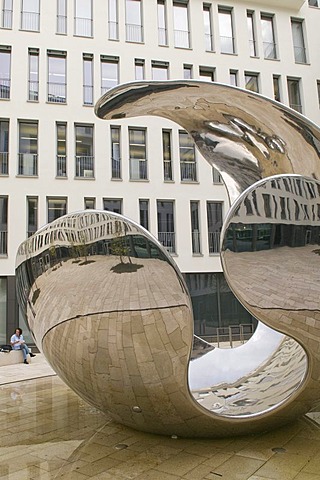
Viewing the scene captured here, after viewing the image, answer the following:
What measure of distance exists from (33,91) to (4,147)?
2.96 m

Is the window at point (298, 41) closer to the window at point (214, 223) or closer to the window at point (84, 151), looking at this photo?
the window at point (214, 223)

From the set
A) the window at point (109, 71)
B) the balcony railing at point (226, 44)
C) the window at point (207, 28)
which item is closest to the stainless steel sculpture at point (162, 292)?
the window at point (109, 71)

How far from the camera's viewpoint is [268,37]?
79.5ft

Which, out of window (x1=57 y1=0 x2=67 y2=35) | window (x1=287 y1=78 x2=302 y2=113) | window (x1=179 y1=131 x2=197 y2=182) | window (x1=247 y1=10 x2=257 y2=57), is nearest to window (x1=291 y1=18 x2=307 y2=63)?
window (x1=287 y1=78 x2=302 y2=113)

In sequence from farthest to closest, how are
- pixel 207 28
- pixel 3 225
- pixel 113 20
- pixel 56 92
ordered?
pixel 207 28, pixel 113 20, pixel 56 92, pixel 3 225

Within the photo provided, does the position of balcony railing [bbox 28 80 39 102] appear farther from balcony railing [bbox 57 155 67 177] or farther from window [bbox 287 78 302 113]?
window [bbox 287 78 302 113]

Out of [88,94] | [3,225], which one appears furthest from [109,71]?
[3,225]

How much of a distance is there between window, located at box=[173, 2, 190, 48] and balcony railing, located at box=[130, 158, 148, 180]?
6.32m

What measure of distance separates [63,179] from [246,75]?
35.9ft

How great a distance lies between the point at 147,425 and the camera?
5184 mm

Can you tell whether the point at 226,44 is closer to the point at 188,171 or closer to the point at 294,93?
the point at 294,93

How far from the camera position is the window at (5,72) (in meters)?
20.7

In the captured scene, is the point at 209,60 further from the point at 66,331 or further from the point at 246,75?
the point at 66,331

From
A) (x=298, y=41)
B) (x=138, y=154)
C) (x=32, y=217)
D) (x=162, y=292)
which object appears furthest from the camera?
(x=298, y=41)
